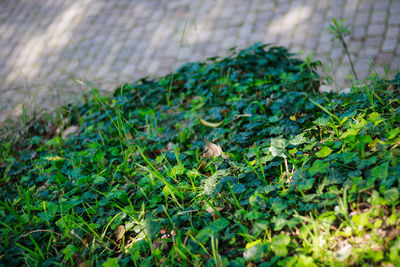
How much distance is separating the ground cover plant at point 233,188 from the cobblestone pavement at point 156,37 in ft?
4.68

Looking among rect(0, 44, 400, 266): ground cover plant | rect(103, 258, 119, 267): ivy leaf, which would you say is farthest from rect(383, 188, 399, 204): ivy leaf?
rect(103, 258, 119, 267): ivy leaf

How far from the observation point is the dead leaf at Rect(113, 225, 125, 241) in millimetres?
1703

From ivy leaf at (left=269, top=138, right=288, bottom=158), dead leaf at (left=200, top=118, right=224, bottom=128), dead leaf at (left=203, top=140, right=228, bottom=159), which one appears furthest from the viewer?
dead leaf at (left=200, top=118, right=224, bottom=128)

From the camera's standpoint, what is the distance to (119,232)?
1.72 metres

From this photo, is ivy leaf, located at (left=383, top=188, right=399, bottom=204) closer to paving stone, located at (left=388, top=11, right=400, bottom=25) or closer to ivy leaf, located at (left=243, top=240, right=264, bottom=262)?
ivy leaf, located at (left=243, top=240, right=264, bottom=262)

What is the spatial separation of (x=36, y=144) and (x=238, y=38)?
3.00 m

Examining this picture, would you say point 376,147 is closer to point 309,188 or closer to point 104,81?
point 309,188

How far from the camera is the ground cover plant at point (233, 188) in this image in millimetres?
1331

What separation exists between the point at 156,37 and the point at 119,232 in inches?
150

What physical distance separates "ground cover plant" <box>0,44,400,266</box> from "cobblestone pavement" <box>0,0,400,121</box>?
143 centimetres

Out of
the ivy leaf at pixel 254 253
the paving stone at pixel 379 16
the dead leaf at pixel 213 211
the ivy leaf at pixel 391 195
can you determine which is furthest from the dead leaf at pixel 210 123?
the paving stone at pixel 379 16

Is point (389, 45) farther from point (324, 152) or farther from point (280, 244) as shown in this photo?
point (280, 244)

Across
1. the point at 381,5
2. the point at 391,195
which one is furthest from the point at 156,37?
the point at 391,195

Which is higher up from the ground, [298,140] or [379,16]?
[298,140]
